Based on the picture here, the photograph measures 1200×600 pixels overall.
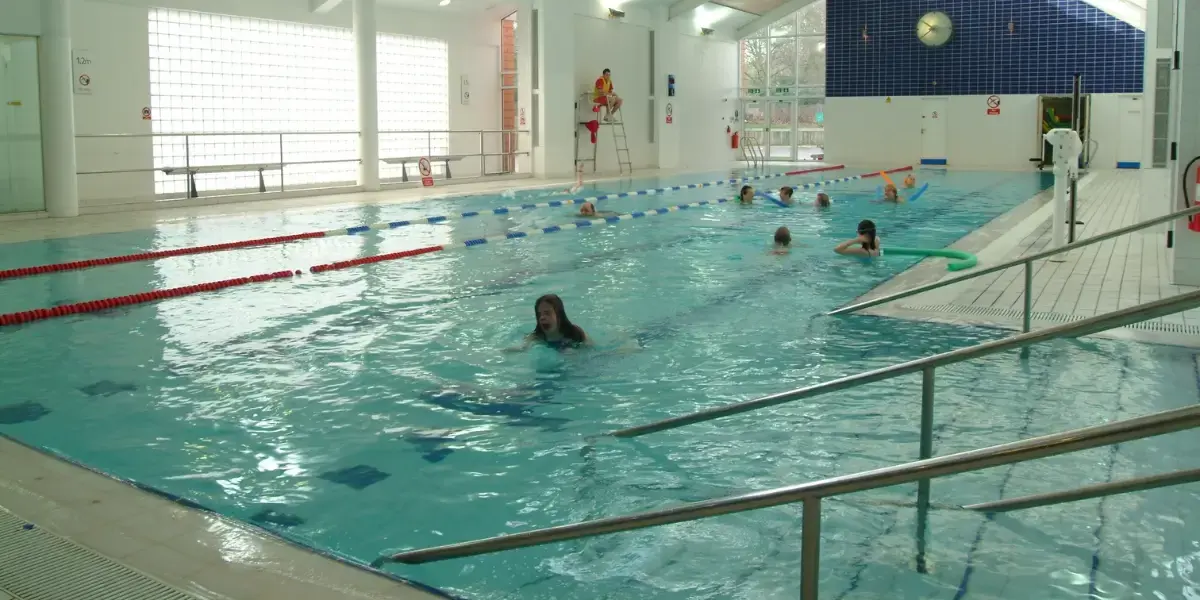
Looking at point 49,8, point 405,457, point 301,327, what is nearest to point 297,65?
point 49,8

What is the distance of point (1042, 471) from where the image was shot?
402 cm

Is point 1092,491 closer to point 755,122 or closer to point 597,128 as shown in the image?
point 597,128

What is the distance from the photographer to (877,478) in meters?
1.77

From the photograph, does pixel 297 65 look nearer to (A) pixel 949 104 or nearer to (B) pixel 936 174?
(B) pixel 936 174

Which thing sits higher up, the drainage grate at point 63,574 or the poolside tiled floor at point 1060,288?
the poolside tiled floor at point 1060,288

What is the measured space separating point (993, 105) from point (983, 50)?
59.2 inches

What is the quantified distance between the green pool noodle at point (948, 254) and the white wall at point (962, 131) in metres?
17.1

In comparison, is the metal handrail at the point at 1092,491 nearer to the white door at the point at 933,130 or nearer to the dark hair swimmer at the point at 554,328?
the dark hair swimmer at the point at 554,328

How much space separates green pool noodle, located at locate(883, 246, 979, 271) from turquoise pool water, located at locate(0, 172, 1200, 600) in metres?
0.75

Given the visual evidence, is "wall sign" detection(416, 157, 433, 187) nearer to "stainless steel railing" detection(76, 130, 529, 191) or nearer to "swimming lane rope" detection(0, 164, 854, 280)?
"stainless steel railing" detection(76, 130, 529, 191)

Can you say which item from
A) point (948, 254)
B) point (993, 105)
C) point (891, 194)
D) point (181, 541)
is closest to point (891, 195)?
point (891, 194)

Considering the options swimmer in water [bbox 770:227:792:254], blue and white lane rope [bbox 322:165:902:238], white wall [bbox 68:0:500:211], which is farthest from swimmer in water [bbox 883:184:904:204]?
white wall [bbox 68:0:500:211]

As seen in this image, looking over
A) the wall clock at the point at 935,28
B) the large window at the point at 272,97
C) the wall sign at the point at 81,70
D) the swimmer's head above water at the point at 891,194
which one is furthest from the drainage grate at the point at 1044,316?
the wall clock at the point at 935,28

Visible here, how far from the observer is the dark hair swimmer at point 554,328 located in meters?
6.23
